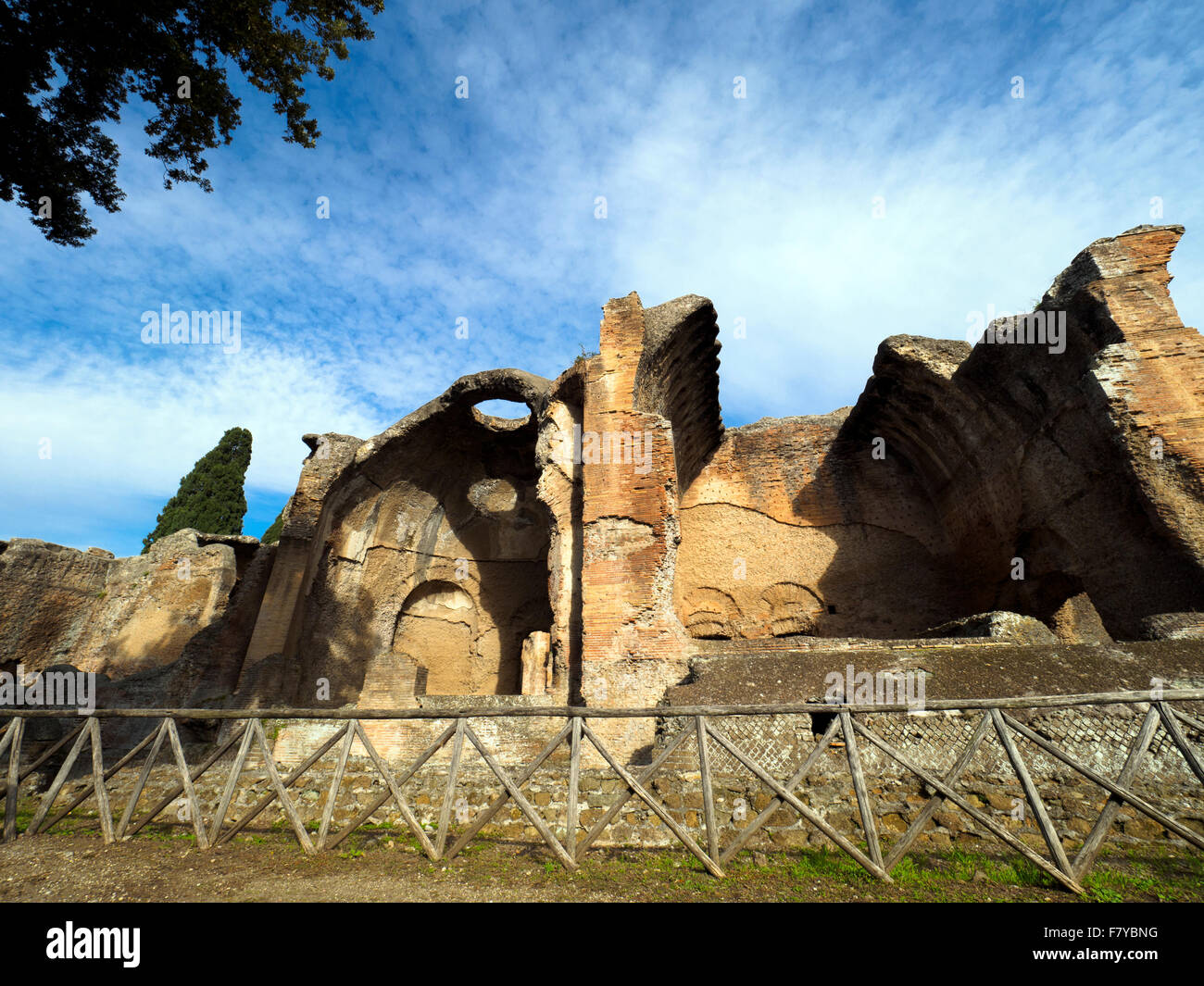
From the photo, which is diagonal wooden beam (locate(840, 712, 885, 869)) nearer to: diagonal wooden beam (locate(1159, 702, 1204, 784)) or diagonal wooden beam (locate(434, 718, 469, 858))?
diagonal wooden beam (locate(1159, 702, 1204, 784))

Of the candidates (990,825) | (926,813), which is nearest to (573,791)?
(926,813)

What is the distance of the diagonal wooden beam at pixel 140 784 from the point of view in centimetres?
486

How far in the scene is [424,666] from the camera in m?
13.4

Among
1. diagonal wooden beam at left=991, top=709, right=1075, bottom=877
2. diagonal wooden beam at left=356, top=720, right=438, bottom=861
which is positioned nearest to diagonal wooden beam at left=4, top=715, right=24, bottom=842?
diagonal wooden beam at left=356, top=720, right=438, bottom=861

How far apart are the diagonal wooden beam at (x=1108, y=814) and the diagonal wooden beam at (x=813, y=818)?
109cm

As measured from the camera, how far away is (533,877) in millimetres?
3676

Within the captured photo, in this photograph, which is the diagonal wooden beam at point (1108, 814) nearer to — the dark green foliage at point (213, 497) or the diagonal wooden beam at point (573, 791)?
the diagonal wooden beam at point (573, 791)

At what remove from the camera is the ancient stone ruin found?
7250 millimetres

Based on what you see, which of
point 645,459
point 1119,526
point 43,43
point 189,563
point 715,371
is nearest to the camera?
point 43,43

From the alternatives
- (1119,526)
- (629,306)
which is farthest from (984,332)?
(629,306)

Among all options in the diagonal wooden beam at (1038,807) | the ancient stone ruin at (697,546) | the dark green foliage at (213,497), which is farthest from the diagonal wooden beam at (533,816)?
the dark green foliage at (213,497)

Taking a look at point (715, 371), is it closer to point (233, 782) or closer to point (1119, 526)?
point (1119, 526)

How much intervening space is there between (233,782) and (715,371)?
10.0 metres

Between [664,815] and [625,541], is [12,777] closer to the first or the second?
[664,815]
